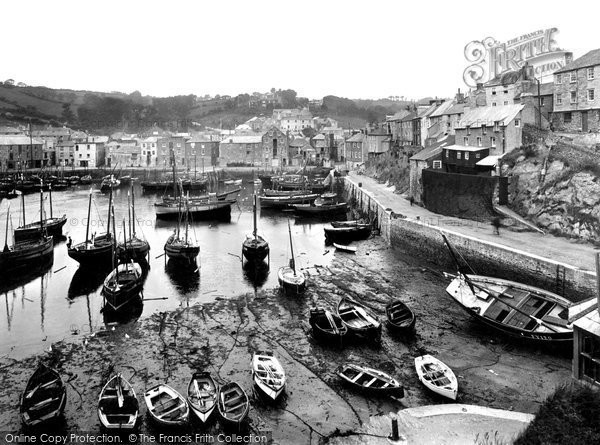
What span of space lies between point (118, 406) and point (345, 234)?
101 ft

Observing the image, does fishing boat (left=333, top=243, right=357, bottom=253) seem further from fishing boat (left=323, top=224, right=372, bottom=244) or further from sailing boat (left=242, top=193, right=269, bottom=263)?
sailing boat (left=242, top=193, right=269, bottom=263)

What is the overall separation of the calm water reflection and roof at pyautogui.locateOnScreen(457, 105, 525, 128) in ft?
58.3

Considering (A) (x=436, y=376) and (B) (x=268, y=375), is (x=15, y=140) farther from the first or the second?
(A) (x=436, y=376)

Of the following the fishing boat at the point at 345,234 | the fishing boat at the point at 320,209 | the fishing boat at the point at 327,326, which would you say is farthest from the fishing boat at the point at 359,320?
the fishing boat at the point at 320,209

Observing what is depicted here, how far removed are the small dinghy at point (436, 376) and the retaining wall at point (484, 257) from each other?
8.92 meters

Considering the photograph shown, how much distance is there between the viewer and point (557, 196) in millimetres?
33156

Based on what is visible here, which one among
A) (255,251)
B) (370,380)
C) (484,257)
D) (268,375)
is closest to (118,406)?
(268,375)

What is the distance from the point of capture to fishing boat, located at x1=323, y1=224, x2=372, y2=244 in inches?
1784

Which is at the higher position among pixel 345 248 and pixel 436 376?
pixel 345 248

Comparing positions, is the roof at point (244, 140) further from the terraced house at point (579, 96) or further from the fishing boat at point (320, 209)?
the terraced house at point (579, 96)

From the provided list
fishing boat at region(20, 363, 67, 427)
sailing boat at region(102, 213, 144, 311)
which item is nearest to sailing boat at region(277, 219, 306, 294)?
sailing boat at region(102, 213, 144, 311)

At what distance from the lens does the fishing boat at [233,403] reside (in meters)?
16.2

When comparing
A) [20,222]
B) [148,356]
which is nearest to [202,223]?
[20,222]

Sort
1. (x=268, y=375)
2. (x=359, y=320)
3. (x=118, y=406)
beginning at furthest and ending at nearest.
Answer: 1. (x=359, y=320)
2. (x=268, y=375)
3. (x=118, y=406)
